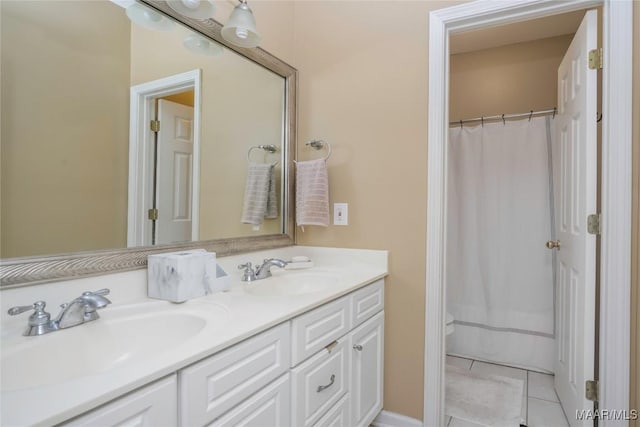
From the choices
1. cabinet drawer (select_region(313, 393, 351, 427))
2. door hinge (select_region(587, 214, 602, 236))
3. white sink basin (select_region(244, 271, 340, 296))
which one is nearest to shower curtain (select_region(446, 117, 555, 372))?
door hinge (select_region(587, 214, 602, 236))

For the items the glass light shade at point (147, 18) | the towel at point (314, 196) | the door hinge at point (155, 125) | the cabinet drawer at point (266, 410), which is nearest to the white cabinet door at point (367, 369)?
the cabinet drawer at point (266, 410)

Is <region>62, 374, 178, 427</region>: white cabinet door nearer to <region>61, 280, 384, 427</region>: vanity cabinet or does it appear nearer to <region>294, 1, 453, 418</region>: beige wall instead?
<region>61, 280, 384, 427</region>: vanity cabinet

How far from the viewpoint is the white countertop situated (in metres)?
0.55

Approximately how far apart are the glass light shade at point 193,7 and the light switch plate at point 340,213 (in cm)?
108

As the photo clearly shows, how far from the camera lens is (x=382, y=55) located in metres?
1.81

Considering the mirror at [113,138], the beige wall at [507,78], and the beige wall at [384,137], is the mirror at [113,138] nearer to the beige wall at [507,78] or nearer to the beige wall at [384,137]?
the beige wall at [384,137]

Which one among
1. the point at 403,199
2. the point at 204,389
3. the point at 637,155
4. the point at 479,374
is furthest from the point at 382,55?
the point at 479,374

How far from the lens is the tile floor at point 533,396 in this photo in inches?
71.5

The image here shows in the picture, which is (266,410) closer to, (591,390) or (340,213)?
(340,213)

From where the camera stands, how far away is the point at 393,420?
174 cm

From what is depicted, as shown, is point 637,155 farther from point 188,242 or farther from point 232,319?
point 188,242

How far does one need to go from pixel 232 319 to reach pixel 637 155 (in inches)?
63.5

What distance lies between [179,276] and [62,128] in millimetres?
573

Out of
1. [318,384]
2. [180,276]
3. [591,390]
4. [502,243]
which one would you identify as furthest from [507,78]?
[180,276]
